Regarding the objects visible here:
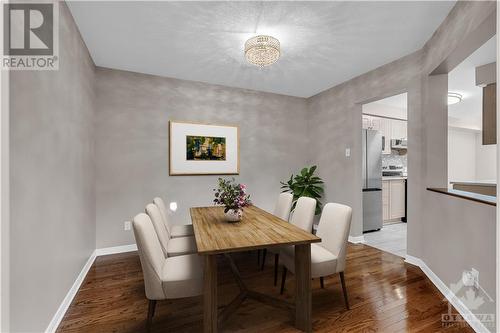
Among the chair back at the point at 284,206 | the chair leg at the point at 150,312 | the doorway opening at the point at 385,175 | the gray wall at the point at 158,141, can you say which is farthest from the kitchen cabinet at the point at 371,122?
the chair leg at the point at 150,312

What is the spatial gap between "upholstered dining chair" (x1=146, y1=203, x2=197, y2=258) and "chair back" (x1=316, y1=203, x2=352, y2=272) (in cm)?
125

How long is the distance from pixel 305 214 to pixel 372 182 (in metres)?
2.55

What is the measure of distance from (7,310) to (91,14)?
7.65 feet

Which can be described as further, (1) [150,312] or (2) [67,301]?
(2) [67,301]

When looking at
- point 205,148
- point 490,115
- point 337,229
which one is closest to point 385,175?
point 490,115

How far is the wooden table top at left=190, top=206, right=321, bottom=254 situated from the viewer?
4.80 feet

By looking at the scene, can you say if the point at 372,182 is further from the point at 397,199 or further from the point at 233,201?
the point at 233,201

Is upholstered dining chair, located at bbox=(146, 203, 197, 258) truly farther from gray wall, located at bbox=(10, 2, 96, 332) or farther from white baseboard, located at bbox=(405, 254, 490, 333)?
white baseboard, located at bbox=(405, 254, 490, 333)

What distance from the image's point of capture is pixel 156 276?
4.82 ft

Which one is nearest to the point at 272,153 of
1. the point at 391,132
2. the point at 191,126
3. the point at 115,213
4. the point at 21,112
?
the point at 191,126

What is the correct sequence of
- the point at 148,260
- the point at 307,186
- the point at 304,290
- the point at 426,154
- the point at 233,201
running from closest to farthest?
the point at 148,260 → the point at 304,290 → the point at 233,201 → the point at 426,154 → the point at 307,186

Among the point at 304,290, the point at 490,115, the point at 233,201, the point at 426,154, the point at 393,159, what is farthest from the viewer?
the point at 393,159

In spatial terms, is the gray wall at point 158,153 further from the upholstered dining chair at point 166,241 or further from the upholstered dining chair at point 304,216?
the upholstered dining chair at point 304,216

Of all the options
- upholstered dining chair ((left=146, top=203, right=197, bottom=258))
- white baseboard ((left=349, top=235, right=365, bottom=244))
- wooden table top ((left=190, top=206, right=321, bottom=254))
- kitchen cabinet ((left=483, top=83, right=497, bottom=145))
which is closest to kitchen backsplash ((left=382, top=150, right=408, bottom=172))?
white baseboard ((left=349, top=235, right=365, bottom=244))
